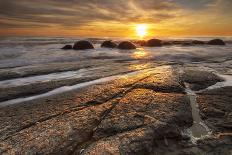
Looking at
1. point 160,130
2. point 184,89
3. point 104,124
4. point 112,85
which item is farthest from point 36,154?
point 184,89

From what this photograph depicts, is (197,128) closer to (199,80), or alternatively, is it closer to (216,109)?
(216,109)

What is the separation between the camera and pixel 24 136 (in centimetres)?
327

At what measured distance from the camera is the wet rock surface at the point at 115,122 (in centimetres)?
307

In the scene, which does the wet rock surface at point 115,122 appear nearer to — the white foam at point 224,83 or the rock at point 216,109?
the rock at point 216,109

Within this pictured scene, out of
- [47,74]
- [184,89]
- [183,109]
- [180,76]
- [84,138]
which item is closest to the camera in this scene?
[84,138]

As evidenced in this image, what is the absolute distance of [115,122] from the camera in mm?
3734

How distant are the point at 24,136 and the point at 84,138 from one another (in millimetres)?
865

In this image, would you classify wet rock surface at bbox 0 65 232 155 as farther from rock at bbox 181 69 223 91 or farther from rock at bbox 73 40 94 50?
rock at bbox 73 40 94 50

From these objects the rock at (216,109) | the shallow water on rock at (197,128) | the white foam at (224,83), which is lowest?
the shallow water on rock at (197,128)

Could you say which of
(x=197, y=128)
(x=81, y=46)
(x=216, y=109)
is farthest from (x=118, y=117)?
(x=81, y=46)

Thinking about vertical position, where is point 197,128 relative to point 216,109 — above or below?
below

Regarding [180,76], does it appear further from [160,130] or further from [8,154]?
[8,154]

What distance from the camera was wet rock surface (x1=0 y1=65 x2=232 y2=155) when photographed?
3.07 m

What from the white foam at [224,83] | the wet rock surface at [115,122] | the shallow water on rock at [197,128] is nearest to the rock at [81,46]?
the white foam at [224,83]
